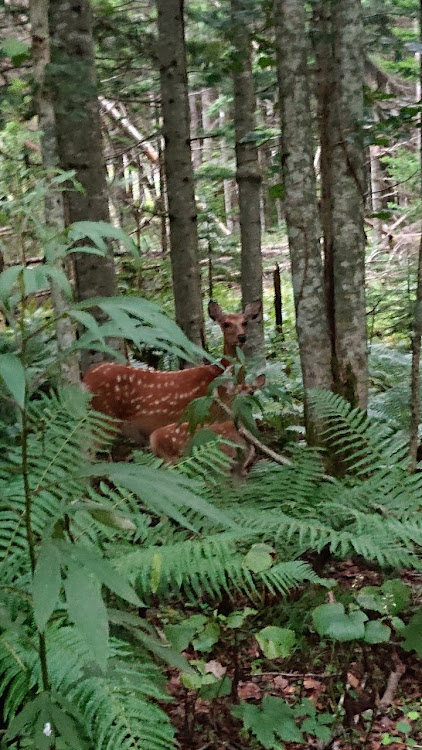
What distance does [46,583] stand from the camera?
3.99ft

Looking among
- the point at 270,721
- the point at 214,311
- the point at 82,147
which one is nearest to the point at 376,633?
the point at 270,721

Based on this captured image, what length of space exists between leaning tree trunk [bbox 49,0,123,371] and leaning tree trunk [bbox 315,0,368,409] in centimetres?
161

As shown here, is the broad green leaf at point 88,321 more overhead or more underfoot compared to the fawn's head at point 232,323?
more overhead

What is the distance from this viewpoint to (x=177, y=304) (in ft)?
21.4

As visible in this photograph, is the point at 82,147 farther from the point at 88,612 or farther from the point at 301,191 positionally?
the point at 88,612

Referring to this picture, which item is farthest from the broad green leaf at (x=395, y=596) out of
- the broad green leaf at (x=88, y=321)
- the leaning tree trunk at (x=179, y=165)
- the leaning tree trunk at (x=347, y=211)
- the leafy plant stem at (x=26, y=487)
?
the leaning tree trunk at (x=179, y=165)

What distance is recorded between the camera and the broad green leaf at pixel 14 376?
1170mm

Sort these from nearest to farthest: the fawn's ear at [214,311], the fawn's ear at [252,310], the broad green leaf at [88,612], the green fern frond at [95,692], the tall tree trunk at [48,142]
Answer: the broad green leaf at [88,612], the green fern frond at [95,692], the tall tree trunk at [48,142], the fawn's ear at [214,311], the fawn's ear at [252,310]

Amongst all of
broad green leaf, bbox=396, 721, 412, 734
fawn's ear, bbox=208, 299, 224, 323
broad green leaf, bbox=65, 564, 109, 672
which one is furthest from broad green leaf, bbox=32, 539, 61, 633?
fawn's ear, bbox=208, 299, 224, 323

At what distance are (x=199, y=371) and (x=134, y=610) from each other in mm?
2807

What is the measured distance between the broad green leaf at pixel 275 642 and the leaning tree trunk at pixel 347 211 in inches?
66.9

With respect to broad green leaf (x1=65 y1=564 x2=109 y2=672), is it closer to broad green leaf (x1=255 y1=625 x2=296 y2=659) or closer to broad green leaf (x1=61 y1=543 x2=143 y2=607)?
broad green leaf (x1=61 y1=543 x2=143 y2=607)

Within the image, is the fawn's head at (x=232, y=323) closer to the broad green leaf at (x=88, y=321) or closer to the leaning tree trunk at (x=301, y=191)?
the leaning tree trunk at (x=301, y=191)

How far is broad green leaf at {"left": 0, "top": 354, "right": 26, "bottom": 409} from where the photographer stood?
3.84 feet
